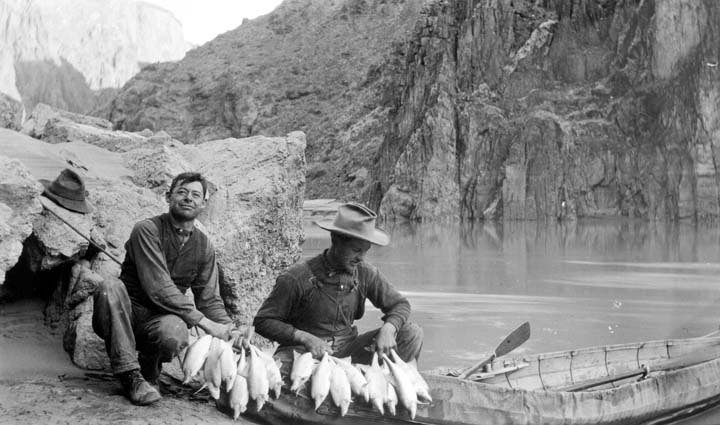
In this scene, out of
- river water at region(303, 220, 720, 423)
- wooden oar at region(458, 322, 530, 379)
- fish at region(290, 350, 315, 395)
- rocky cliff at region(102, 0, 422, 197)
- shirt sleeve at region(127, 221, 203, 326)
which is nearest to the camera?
fish at region(290, 350, 315, 395)

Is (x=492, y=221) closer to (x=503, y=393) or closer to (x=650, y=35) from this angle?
(x=650, y=35)

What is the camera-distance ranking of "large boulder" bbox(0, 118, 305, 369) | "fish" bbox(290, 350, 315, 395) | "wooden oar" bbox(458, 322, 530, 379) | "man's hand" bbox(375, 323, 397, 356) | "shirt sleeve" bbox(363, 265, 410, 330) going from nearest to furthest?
"fish" bbox(290, 350, 315, 395) → "man's hand" bbox(375, 323, 397, 356) → "shirt sleeve" bbox(363, 265, 410, 330) → "large boulder" bbox(0, 118, 305, 369) → "wooden oar" bbox(458, 322, 530, 379)

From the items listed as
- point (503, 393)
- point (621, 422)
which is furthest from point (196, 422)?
point (621, 422)

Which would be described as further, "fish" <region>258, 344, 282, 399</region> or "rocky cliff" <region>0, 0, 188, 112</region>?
"rocky cliff" <region>0, 0, 188, 112</region>

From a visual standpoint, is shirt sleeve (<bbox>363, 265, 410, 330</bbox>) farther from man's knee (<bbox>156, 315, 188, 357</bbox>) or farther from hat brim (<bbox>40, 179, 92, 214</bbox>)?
hat brim (<bbox>40, 179, 92, 214</bbox>)

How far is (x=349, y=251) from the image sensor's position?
221 inches

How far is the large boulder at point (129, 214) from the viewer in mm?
6398

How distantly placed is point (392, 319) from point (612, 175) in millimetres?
51920

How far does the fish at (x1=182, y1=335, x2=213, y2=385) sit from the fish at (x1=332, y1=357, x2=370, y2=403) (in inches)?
31.6

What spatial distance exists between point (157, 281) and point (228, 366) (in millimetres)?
756

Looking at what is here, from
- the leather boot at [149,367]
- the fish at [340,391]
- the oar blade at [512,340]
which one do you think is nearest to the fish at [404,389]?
the fish at [340,391]

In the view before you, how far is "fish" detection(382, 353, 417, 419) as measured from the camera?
17.2 ft

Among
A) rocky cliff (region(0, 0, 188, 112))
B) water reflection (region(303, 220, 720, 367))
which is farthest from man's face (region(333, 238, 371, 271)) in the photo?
rocky cliff (region(0, 0, 188, 112))

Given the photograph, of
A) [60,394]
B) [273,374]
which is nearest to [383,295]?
[273,374]
